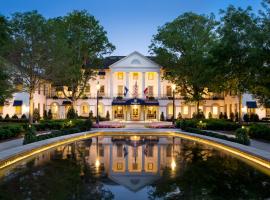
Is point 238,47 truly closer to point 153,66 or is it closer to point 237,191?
point 237,191

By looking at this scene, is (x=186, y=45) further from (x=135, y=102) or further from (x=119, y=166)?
(x=119, y=166)

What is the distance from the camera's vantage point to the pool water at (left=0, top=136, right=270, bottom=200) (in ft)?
28.4

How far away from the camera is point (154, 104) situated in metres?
55.7

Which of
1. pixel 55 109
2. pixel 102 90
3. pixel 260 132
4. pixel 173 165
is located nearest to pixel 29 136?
pixel 173 165

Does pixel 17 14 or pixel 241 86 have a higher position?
pixel 17 14

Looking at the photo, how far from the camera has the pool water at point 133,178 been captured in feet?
28.4

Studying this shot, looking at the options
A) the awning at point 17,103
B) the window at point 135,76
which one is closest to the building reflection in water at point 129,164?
the awning at point 17,103

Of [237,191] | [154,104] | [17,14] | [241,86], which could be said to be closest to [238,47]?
[241,86]

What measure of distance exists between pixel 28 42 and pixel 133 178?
28.3m

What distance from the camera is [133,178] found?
1082 centimetres

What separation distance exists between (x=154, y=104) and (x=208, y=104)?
385 inches

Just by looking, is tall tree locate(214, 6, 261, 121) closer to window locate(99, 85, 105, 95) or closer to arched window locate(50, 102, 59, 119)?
window locate(99, 85, 105, 95)

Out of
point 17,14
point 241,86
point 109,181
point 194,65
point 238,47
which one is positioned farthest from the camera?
point 194,65

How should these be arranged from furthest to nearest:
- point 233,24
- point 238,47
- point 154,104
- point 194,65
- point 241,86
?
point 154,104 < point 194,65 < point 241,86 < point 233,24 < point 238,47
